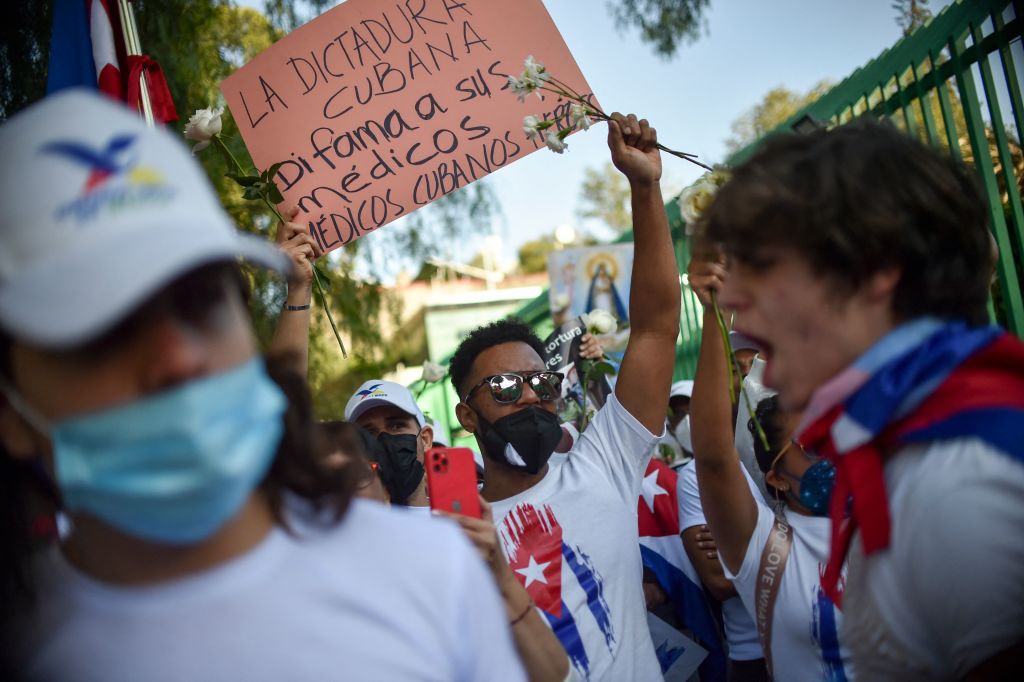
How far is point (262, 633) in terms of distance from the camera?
3.86 ft

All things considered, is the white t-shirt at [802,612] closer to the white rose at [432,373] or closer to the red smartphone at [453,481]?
the red smartphone at [453,481]

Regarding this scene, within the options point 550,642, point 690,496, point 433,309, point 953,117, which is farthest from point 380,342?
point 433,309

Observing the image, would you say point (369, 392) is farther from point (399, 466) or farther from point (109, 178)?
point (109, 178)

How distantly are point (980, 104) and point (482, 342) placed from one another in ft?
7.74

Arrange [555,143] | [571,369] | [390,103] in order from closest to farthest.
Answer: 1. [555,143]
2. [390,103]
3. [571,369]

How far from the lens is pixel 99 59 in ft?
10.1

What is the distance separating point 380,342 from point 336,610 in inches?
286

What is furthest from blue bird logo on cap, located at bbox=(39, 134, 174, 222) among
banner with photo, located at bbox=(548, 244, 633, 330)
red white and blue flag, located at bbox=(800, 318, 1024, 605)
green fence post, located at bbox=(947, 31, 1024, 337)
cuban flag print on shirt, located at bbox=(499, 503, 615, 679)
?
banner with photo, located at bbox=(548, 244, 633, 330)

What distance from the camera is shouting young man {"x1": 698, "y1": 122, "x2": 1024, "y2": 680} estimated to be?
1.24 m

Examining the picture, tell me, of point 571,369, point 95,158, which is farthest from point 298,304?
point 571,369

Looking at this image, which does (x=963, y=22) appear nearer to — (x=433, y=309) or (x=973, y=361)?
(x=973, y=361)

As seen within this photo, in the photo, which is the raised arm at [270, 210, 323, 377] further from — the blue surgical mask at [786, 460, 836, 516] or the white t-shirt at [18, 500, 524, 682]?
the blue surgical mask at [786, 460, 836, 516]

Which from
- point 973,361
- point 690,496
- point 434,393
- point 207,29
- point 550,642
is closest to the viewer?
point 973,361

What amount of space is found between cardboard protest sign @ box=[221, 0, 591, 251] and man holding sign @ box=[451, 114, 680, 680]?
0.60 meters
